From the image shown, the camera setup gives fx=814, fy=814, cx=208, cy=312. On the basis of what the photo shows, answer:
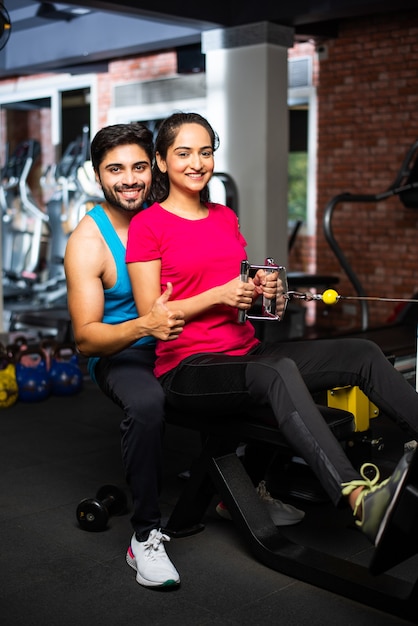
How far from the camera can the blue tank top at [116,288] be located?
8.16ft

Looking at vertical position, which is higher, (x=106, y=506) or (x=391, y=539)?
(x=391, y=539)

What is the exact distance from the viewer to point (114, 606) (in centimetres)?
205

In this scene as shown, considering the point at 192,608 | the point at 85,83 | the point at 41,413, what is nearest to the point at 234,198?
the point at 41,413

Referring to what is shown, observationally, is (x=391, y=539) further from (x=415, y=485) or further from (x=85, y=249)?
(x=85, y=249)

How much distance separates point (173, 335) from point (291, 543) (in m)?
0.68

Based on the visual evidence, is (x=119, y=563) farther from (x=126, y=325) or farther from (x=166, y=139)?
(x=166, y=139)

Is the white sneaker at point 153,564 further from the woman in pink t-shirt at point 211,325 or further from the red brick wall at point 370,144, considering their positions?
the red brick wall at point 370,144

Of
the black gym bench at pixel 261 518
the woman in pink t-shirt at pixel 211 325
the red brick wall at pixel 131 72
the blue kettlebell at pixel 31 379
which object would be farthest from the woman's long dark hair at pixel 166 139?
the red brick wall at pixel 131 72

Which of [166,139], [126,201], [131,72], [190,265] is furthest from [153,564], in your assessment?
[131,72]

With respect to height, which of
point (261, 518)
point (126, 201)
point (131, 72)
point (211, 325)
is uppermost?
point (131, 72)

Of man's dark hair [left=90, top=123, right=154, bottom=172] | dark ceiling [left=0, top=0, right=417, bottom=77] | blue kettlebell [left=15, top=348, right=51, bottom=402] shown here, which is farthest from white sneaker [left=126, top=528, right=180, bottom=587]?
dark ceiling [left=0, top=0, right=417, bottom=77]

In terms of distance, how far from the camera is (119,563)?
2326 mm

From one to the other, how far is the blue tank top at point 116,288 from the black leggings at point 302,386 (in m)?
0.32

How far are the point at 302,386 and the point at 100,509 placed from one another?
85 cm
